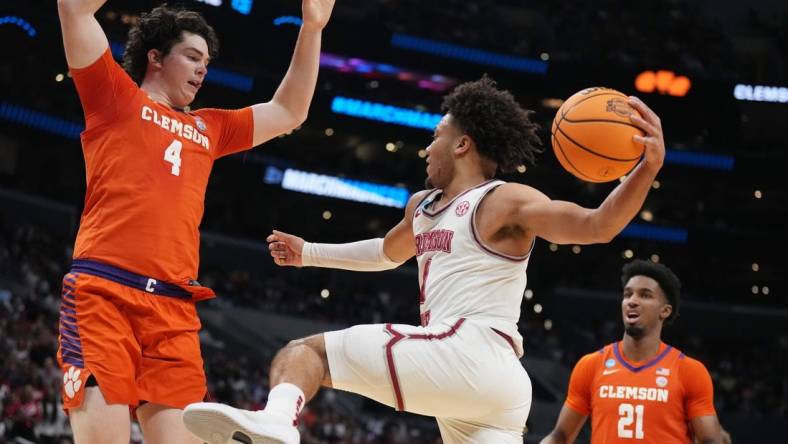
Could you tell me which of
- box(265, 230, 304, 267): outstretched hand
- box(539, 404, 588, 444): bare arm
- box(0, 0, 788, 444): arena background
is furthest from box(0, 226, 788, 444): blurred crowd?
box(265, 230, 304, 267): outstretched hand

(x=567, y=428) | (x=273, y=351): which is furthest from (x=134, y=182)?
(x=273, y=351)

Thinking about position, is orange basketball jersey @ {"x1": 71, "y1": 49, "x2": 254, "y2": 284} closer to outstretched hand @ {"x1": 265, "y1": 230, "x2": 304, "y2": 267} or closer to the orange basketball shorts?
the orange basketball shorts

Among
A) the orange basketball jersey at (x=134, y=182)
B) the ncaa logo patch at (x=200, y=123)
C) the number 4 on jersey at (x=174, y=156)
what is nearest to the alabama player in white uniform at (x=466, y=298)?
the orange basketball jersey at (x=134, y=182)

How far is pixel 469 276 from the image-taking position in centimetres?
453

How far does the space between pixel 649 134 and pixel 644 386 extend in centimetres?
296

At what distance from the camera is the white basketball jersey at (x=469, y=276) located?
4.51m

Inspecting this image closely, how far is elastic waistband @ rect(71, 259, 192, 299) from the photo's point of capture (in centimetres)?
447

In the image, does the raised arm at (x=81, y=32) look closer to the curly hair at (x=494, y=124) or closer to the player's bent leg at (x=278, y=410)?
the player's bent leg at (x=278, y=410)

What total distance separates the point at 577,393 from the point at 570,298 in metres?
27.7

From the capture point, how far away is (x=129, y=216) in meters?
4.55

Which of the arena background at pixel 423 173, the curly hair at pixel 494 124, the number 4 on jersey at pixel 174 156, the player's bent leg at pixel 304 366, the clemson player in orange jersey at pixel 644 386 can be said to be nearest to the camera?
the player's bent leg at pixel 304 366

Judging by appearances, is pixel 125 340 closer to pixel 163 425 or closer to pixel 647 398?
pixel 163 425

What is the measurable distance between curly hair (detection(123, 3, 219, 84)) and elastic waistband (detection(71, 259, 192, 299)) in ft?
3.77

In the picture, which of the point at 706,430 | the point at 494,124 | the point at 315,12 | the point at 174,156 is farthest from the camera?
the point at 706,430
